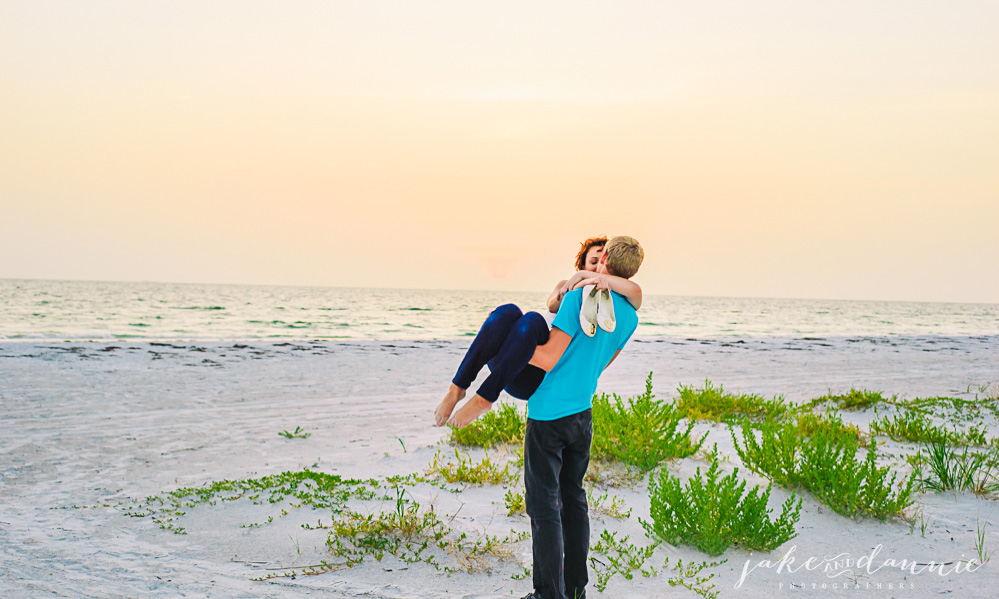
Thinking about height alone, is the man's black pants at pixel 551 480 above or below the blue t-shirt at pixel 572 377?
below

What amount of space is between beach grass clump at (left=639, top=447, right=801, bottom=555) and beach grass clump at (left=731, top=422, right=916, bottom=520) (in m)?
0.93

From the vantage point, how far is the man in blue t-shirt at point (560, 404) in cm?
329

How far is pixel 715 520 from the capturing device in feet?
14.8

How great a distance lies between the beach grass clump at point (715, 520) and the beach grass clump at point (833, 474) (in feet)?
3.04

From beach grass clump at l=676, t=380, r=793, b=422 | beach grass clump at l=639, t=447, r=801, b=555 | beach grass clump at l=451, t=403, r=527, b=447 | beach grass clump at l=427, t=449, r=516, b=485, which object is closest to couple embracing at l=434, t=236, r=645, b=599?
beach grass clump at l=639, t=447, r=801, b=555

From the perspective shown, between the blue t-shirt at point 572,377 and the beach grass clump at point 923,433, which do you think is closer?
the blue t-shirt at point 572,377

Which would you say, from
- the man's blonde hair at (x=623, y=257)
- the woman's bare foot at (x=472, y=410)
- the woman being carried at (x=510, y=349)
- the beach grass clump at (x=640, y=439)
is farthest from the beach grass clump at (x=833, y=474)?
the woman's bare foot at (x=472, y=410)

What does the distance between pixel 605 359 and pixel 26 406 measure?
1129cm

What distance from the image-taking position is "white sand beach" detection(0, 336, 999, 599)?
4.17 metres

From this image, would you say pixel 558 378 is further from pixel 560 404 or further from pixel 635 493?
pixel 635 493

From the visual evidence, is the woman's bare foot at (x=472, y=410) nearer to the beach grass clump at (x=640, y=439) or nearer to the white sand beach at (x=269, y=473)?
the white sand beach at (x=269, y=473)

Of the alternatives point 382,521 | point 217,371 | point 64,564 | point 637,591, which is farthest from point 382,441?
→ point 217,371

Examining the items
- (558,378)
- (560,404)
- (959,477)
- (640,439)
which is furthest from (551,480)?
(959,477)

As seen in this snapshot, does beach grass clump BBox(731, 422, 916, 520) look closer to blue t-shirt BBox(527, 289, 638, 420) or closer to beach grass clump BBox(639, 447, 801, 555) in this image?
beach grass clump BBox(639, 447, 801, 555)
